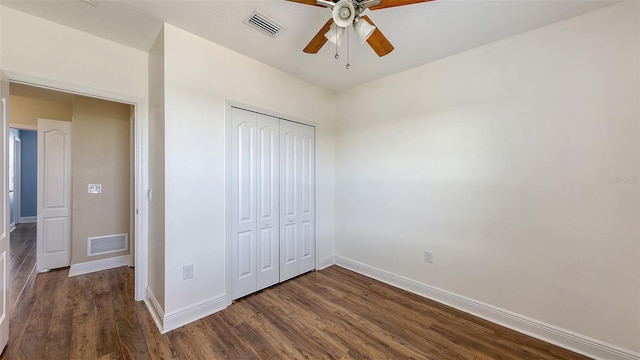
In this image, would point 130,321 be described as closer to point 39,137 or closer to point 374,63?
point 39,137

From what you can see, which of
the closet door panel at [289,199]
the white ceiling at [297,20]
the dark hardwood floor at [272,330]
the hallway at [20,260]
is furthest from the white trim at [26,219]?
the closet door panel at [289,199]

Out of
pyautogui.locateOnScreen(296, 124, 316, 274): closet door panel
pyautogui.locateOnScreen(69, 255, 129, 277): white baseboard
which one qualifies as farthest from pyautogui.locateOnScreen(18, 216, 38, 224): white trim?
pyautogui.locateOnScreen(296, 124, 316, 274): closet door panel

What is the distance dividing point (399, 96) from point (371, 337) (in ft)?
8.68

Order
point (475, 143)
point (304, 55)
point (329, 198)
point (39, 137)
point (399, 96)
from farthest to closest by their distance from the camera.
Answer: point (329, 198)
point (39, 137)
point (399, 96)
point (304, 55)
point (475, 143)

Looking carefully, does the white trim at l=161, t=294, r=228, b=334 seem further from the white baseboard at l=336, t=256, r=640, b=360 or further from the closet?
the white baseboard at l=336, t=256, r=640, b=360

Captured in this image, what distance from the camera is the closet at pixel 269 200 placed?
A: 104 inches

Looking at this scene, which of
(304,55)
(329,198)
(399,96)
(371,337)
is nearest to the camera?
(371,337)

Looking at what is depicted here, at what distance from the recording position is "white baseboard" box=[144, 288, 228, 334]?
6.86 ft

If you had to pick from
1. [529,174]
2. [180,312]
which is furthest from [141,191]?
[529,174]

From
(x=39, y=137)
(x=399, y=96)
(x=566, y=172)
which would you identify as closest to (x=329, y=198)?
(x=399, y=96)

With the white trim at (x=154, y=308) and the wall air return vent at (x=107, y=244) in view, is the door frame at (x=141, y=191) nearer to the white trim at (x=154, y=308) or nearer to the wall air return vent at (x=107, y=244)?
the white trim at (x=154, y=308)

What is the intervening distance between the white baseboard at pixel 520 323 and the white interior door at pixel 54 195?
4508mm

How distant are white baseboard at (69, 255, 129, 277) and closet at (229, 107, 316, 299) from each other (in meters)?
2.27

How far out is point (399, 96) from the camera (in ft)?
9.80
